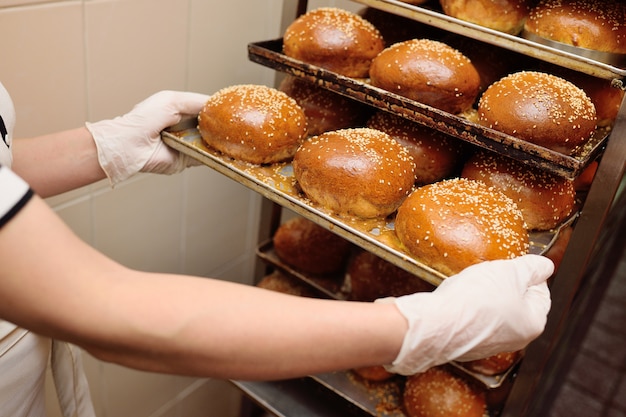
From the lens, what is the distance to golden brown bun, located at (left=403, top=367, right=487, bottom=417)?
1.37 metres

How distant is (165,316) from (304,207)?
19.4 inches

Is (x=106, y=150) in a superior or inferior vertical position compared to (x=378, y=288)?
superior

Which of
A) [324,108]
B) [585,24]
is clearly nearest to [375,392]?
[324,108]

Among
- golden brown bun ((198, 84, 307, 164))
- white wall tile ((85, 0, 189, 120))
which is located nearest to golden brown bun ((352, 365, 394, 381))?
golden brown bun ((198, 84, 307, 164))

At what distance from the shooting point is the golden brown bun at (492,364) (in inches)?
50.2

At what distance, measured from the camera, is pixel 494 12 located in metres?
1.18

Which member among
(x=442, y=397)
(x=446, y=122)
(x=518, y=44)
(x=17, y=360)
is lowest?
(x=442, y=397)

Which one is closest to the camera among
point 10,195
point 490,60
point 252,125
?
point 10,195

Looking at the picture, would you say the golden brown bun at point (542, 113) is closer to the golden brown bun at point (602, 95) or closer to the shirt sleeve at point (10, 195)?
the golden brown bun at point (602, 95)

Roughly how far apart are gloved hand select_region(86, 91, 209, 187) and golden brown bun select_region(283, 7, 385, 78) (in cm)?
29

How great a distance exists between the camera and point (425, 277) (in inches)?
40.3

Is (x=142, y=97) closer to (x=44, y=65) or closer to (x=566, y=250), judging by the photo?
(x=44, y=65)

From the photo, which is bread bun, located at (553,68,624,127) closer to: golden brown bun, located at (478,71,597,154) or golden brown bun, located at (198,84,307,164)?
golden brown bun, located at (478,71,597,154)

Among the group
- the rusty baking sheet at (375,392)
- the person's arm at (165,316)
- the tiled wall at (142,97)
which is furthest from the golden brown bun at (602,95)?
the tiled wall at (142,97)
